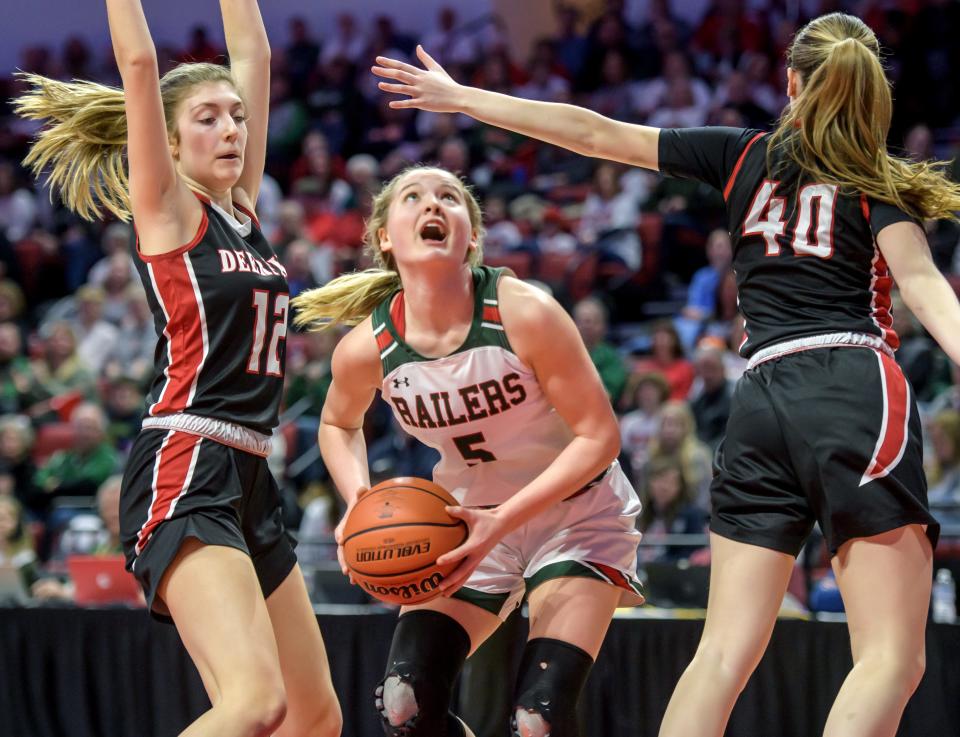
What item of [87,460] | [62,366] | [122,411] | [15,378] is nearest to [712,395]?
[87,460]

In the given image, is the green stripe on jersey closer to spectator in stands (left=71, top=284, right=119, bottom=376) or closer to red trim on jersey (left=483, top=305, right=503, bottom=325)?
red trim on jersey (left=483, top=305, right=503, bottom=325)

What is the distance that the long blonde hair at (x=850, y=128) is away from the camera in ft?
10.6

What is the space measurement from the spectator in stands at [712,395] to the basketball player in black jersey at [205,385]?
461 centimetres

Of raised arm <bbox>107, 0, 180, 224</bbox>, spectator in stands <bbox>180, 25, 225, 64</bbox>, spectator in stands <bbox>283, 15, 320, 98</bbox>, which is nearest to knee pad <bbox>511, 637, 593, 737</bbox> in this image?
raised arm <bbox>107, 0, 180, 224</bbox>

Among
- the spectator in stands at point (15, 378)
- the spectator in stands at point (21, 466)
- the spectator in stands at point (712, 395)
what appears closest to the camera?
the spectator in stands at point (712, 395)

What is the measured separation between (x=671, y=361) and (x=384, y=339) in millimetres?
5378

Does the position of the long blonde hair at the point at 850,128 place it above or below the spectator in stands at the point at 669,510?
above

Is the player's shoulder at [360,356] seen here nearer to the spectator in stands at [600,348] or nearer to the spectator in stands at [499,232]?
the spectator in stands at [600,348]

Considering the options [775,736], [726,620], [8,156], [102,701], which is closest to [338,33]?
[8,156]

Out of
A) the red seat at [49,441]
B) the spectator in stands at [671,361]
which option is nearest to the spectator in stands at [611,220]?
the spectator in stands at [671,361]

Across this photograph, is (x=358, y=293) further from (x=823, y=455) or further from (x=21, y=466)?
(x=21, y=466)

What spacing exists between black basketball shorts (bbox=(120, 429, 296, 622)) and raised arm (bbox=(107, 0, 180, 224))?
0.66m

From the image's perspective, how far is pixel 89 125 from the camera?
145 inches

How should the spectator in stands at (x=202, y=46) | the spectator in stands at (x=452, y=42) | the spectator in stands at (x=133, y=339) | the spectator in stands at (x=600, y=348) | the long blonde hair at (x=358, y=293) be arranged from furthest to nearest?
the spectator in stands at (x=202, y=46), the spectator in stands at (x=452, y=42), the spectator in stands at (x=133, y=339), the spectator in stands at (x=600, y=348), the long blonde hair at (x=358, y=293)
